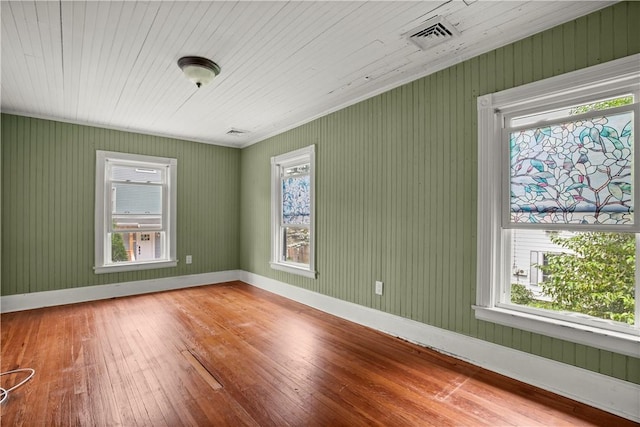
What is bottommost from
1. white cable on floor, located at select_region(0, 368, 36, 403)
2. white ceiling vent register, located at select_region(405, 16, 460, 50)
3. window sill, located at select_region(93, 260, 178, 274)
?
white cable on floor, located at select_region(0, 368, 36, 403)

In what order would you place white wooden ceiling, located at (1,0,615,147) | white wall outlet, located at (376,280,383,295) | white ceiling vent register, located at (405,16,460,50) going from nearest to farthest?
white wooden ceiling, located at (1,0,615,147)
white ceiling vent register, located at (405,16,460,50)
white wall outlet, located at (376,280,383,295)

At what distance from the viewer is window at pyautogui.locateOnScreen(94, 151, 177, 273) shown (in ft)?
15.6

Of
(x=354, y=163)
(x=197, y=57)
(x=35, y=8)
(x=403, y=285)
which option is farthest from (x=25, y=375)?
(x=354, y=163)

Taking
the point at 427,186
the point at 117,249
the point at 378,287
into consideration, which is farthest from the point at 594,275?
the point at 117,249

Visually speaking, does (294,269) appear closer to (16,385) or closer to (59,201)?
(16,385)

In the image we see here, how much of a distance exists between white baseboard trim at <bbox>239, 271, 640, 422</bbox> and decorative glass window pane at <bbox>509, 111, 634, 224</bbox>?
3.30 ft

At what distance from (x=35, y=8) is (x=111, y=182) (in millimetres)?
3198

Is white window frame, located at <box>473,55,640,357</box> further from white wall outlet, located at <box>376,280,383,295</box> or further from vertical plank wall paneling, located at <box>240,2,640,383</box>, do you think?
white wall outlet, located at <box>376,280,383,295</box>

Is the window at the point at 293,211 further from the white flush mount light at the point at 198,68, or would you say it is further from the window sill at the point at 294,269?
the white flush mount light at the point at 198,68

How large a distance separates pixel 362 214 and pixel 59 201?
13.7ft

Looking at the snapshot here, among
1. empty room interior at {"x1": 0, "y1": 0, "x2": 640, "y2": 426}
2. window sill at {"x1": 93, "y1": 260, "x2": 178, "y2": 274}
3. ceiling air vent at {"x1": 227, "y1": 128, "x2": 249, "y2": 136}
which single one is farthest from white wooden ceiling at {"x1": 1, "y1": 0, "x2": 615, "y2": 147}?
window sill at {"x1": 93, "y1": 260, "x2": 178, "y2": 274}

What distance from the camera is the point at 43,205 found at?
4.36 m

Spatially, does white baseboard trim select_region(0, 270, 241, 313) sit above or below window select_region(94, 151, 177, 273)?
below

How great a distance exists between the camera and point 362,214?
3652 millimetres
